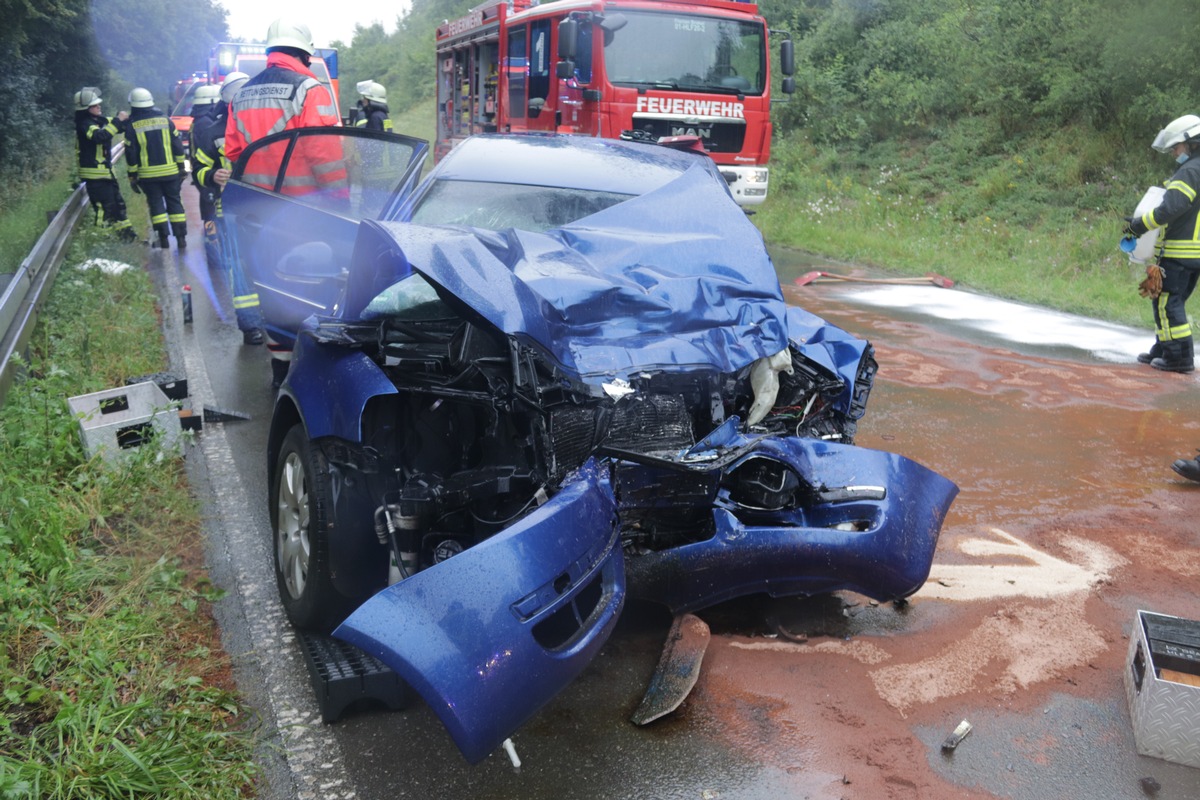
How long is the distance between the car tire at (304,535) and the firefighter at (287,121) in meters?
2.37

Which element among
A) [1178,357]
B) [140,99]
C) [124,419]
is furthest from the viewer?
[140,99]

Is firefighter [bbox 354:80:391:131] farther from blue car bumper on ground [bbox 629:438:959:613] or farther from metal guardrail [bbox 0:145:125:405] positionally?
blue car bumper on ground [bbox 629:438:959:613]

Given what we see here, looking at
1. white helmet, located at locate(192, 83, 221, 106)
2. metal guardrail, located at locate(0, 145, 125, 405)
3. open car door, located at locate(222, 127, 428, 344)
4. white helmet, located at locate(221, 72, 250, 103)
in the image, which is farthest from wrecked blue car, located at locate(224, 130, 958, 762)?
white helmet, located at locate(192, 83, 221, 106)

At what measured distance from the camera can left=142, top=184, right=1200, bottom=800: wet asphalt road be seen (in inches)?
120

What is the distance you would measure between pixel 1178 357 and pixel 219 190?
8240 millimetres

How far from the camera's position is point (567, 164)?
210 inches

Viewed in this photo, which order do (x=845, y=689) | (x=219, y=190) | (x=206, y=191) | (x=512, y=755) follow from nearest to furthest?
1. (x=512, y=755)
2. (x=845, y=689)
3. (x=219, y=190)
4. (x=206, y=191)

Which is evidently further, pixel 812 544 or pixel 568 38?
pixel 568 38

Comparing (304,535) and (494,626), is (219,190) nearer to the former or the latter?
(304,535)

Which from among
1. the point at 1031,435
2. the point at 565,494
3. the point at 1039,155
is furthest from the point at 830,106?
the point at 565,494

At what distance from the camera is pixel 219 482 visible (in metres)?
5.36

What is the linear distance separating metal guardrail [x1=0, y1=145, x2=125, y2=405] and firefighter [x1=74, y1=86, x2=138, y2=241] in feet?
4.93

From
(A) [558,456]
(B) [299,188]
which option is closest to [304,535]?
(A) [558,456]

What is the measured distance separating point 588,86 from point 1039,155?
25.6 feet
